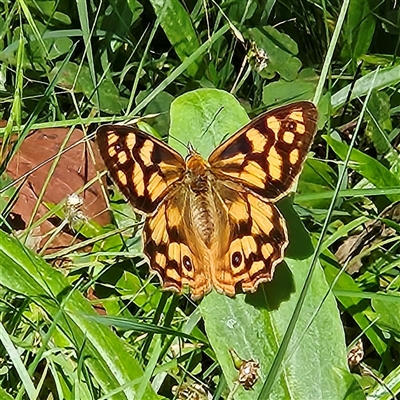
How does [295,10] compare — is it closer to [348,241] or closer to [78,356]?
[348,241]

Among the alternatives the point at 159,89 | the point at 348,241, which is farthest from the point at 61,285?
the point at 348,241

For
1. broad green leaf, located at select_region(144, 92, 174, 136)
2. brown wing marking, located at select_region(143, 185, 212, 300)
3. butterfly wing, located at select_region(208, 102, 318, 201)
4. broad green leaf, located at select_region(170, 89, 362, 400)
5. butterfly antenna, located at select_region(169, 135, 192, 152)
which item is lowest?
broad green leaf, located at select_region(170, 89, 362, 400)

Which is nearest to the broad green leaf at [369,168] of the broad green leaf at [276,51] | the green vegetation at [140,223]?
the green vegetation at [140,223]

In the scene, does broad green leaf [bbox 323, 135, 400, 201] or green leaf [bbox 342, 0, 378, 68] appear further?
green leaf [bbox 342, 0, 378, 68]

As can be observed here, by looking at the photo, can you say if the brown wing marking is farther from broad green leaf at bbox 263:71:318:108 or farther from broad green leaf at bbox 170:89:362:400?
broad green leaf at bbox 263:71:318:108

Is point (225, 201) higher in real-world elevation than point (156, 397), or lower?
higher

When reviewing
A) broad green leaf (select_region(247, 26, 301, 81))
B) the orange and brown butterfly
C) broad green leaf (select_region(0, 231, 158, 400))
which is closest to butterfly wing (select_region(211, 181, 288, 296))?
the orange and brown butterfly
